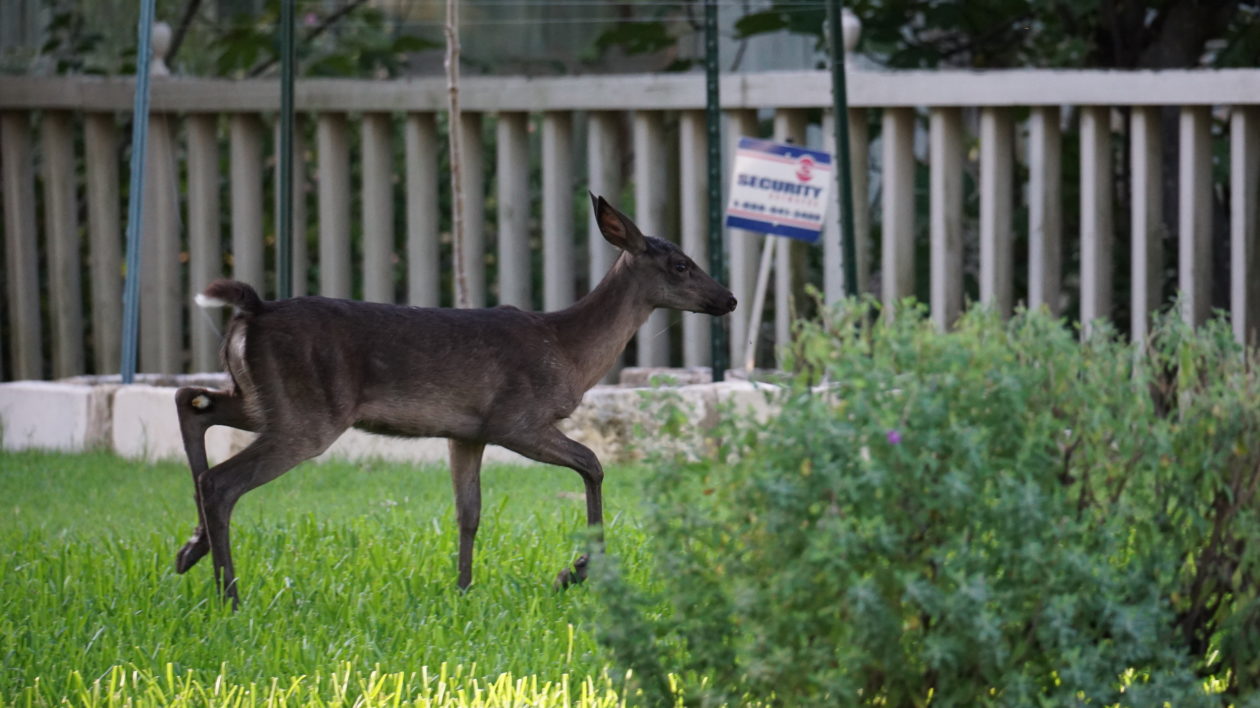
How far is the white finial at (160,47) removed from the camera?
33.9 ft

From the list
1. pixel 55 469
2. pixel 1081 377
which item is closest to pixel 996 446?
pixel 1081 377

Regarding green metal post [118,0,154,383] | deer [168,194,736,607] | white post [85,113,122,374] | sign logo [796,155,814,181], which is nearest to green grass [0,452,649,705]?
deer [168,194,736,607]

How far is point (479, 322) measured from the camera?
18.3 ft

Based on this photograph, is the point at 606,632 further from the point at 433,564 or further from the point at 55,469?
the point at 55,469

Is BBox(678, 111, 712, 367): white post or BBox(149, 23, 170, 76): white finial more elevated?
BBox(149, 23, 170, 76): white finial

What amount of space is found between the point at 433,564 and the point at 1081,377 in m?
2.82

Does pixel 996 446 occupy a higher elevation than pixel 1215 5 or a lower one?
lower

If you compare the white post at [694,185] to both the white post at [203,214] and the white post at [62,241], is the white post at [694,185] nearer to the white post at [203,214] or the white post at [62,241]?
the white post at [203,214]

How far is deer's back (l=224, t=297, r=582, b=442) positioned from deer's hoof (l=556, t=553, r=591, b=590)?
457mm

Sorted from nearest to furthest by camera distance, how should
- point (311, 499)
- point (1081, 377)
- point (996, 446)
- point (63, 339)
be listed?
point (996, 446) < point (1081, 377) < point (311, 499) < point (63, 339)

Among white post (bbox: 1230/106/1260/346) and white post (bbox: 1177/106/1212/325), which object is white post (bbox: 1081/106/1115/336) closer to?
white post (bbox: 1177/106/1212/325)

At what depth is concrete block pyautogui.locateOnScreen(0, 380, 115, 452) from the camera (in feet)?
29.2

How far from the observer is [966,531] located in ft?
10.4

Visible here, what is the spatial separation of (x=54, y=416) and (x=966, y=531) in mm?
6914
